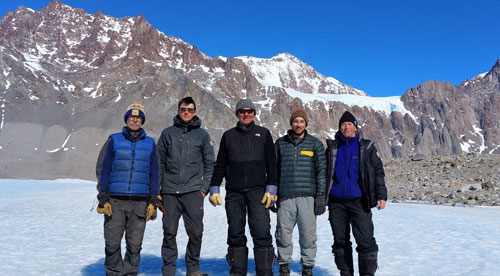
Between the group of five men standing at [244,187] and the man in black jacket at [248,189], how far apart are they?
0.02 m

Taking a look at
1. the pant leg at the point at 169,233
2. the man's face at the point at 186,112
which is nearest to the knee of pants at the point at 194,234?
the pant leg at the point at 169,233

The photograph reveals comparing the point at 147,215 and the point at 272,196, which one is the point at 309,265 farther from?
the point at 147,215

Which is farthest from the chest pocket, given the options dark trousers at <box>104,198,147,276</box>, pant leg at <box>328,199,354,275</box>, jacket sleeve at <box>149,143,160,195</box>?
dark trousers at <box>104,198,147,276</box>

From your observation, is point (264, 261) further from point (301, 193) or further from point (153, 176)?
point (153, 176)

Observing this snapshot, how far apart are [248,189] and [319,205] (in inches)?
43.3

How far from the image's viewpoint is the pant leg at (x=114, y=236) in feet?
18.6

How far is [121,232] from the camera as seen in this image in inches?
227

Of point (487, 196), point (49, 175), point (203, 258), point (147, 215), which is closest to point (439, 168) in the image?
point (487, 196)

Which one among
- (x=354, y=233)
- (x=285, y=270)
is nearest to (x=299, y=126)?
(x=354, y=233)

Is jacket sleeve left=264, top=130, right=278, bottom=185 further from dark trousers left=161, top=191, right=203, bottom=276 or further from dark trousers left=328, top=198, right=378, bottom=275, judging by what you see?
dark trousers left=161, top=191, right=203, bottom=276

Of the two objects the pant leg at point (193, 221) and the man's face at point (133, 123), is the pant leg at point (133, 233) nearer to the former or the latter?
the pant leg at point (193, 221)

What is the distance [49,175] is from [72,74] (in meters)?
94.5

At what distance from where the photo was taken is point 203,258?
7.86 metres

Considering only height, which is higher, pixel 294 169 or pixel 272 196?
pixel 294 169
